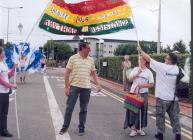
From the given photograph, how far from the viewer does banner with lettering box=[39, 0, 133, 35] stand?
10.9 m

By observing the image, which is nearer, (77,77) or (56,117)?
(77,77)

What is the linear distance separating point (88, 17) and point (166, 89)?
246 cm

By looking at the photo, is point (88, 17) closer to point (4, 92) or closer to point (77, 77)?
point (77, 77)

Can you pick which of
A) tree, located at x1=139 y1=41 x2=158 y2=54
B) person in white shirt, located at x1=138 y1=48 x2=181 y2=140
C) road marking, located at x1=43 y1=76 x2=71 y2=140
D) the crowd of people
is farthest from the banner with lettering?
tree, located at x1=139 y1=41 x2=158 y2=54

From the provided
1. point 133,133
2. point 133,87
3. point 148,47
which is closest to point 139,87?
point 133,87

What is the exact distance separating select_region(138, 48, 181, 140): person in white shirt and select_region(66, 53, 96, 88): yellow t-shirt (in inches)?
46.7

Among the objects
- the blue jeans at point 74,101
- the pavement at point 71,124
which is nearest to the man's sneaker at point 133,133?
the pavement at point 71,124

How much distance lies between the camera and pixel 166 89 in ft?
32.5

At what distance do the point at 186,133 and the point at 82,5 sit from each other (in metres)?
3.62

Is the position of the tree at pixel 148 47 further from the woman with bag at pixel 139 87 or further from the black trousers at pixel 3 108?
the black trousers at pixel 3 108

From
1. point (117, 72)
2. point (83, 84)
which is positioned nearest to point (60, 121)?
point (83, 84)

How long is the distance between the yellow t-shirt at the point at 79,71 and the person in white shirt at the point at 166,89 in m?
1.19

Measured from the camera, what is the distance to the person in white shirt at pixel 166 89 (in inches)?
390

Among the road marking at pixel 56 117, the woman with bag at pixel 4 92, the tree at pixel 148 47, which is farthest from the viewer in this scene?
the tree at pixel 148 47
